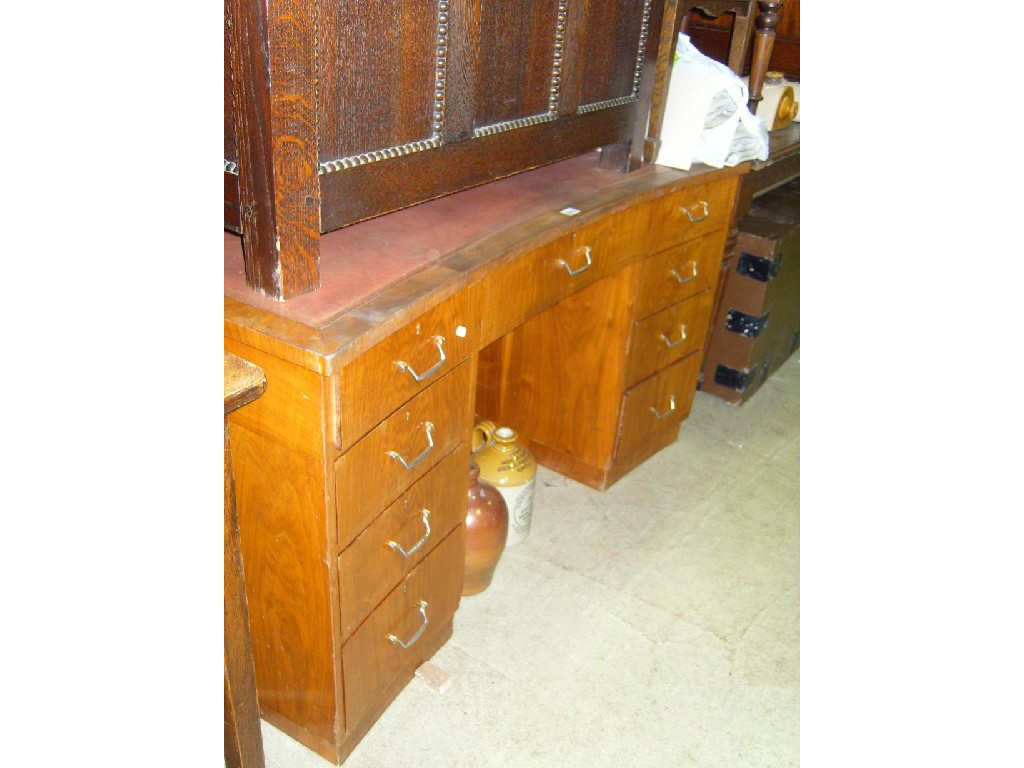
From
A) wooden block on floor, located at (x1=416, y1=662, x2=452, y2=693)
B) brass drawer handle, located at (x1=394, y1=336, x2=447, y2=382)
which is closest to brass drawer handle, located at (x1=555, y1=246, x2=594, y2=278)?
brass drawer handle, located at (x1=394, y1=336, x2=447, y2=382)

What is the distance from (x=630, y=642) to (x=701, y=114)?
1231mm

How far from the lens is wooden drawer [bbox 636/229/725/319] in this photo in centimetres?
211

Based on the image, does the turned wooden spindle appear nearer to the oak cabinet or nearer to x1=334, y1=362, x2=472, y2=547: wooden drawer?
the oak cabinet

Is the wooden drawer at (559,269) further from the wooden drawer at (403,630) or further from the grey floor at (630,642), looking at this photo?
the grey floor at (630,642)

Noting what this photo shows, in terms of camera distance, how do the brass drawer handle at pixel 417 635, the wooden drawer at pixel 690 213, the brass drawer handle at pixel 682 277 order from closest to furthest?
the brass drawer handle at pixel 417 635 → the wooden drawer at pixel 690 213 → the brass drawer handle at pixel 682 277

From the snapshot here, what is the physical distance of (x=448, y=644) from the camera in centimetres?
185

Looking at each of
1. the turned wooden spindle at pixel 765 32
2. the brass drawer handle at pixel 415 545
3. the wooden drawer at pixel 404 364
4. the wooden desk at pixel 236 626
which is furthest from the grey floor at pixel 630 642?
the turned wooden spindle at pixel 765 32

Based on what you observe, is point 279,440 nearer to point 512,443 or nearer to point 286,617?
point 286,617

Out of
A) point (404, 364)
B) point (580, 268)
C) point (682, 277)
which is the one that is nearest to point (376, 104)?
point (404, 364)

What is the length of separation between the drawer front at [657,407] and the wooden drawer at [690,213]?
40 centimetres

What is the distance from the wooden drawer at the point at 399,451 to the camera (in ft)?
4.23

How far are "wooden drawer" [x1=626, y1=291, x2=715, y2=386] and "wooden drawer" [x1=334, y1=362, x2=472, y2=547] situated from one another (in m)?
0.78
